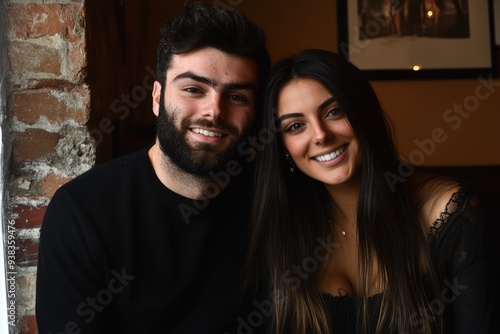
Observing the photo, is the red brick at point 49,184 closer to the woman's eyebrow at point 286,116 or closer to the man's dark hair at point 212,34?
the man's dark hair at point 212,34

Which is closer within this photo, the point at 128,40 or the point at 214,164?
the point at 214,164

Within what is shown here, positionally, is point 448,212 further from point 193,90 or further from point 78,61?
point 78,61

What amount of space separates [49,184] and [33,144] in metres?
0.11

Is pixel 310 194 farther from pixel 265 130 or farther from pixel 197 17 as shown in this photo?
pixel 197 17

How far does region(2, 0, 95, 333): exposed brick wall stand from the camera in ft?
4.88

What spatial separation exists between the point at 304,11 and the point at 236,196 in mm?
2164

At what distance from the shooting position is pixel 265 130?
1.60 metres

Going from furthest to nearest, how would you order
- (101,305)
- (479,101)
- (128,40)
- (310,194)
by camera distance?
(479,101) < (128,40) < (310,194) < (101,305)

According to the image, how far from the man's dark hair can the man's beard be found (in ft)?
0.57

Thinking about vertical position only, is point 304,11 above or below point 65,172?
above

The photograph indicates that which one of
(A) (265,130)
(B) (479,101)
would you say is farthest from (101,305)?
(B) (479,101)

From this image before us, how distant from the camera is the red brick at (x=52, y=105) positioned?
1.49 meters

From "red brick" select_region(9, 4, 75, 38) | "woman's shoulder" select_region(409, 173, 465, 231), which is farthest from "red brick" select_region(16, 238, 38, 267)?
"woman's shoulder" select_region(409, 173, 465, 231)

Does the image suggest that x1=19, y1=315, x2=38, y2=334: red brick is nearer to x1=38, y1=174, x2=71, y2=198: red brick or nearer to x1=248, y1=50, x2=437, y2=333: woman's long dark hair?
x1=38, y1=174, x2=71, y2=198: red brick
